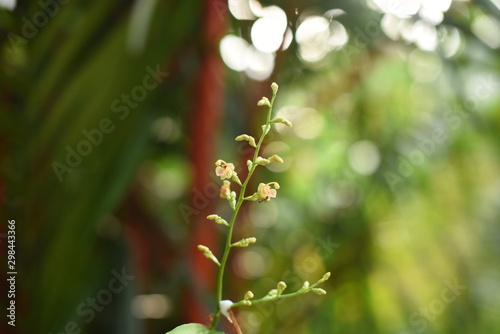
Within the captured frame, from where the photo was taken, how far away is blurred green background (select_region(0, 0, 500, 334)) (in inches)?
21.0

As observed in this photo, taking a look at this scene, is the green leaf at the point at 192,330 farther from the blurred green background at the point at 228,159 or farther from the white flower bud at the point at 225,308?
the blurred green background at the point at 228,159

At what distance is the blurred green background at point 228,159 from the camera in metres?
0.53

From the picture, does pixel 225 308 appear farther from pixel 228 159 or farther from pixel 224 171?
pixel 228 159

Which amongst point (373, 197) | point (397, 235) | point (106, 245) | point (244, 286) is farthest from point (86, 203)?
point (397, 235)

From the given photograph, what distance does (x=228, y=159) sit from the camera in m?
0.86

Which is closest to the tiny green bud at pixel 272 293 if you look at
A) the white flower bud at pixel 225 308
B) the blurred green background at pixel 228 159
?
the white flower bud at pixel 225 308

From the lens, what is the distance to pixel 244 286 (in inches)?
26.7

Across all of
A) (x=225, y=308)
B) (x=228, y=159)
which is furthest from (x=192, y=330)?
(x=228, y=159)

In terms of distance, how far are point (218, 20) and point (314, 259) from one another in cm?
36

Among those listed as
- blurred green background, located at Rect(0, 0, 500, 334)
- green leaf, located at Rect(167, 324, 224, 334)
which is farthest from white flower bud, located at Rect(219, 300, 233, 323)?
blurred green background, located at Rect(0, 0, 500, 334)

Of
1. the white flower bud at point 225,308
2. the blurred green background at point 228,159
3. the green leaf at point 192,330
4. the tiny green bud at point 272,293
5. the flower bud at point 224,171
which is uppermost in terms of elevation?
the flower bud at point 224,171

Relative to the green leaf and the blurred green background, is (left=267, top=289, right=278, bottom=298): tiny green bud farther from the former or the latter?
the blurred green background

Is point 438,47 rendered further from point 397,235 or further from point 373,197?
point 397,235

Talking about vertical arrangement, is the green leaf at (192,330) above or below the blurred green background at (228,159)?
above
